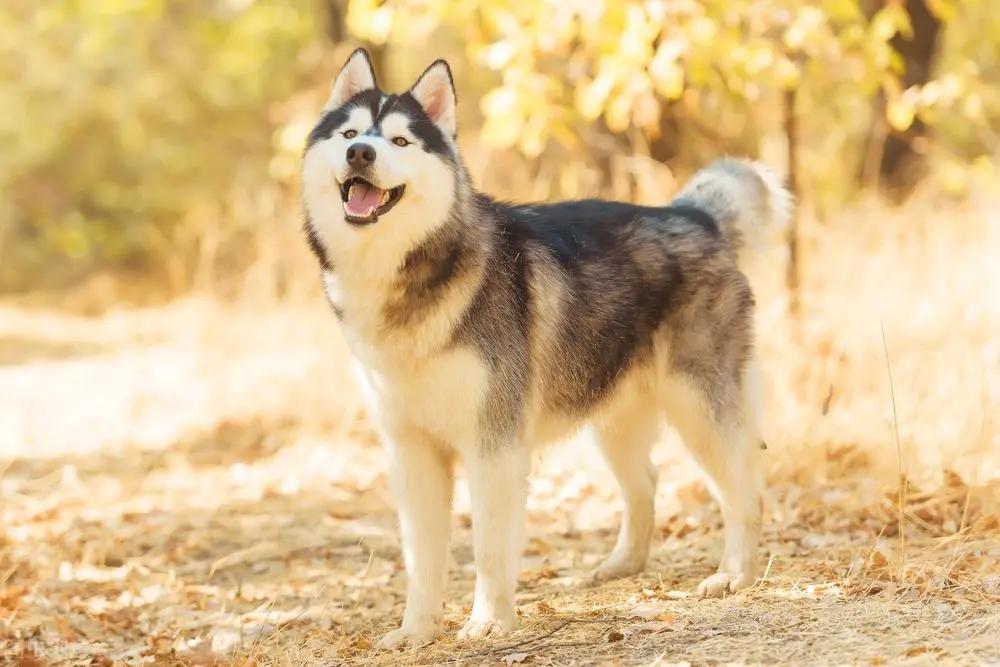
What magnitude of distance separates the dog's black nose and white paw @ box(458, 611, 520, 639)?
5.19ft

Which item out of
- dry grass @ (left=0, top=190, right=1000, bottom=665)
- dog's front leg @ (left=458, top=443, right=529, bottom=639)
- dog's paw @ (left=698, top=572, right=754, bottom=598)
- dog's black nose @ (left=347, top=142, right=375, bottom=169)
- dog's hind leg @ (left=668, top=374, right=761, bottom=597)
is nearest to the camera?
dog's black nose @ (left=347, top=142, right=375, bottom=169)

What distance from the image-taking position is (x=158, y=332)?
511 inches

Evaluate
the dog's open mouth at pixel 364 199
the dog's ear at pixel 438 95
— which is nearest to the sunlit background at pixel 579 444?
the dog's open mouth at pixel 364 199

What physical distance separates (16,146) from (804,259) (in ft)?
45.1

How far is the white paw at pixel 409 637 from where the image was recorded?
3.95 m

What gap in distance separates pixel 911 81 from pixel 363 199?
27.8 ft

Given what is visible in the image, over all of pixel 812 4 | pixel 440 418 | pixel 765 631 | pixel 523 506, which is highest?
pixel 812 4

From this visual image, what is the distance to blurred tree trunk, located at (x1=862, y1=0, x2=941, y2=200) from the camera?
34.8 ft

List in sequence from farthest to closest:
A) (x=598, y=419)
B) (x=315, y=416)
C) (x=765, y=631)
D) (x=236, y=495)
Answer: (x=315, y=416) → (x=236, y=495) → (x=598, y=419) → (x=765, y=631)

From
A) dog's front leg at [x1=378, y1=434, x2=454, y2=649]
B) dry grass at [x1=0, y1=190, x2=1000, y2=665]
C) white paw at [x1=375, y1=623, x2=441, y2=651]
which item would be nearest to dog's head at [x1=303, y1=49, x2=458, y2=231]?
dog's front leg at [x1=378, y1=434, x2=454, y2=649]

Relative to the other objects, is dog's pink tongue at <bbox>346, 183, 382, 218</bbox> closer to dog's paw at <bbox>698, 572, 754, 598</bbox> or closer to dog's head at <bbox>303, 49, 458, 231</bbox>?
dog's head at <bbox>303, 49, 458, 231</bbox>

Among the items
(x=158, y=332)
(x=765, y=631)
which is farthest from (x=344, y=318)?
(x=158, y=332)

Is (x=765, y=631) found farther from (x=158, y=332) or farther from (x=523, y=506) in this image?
(x=158, y=332)

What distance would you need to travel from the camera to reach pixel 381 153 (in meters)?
3.58
